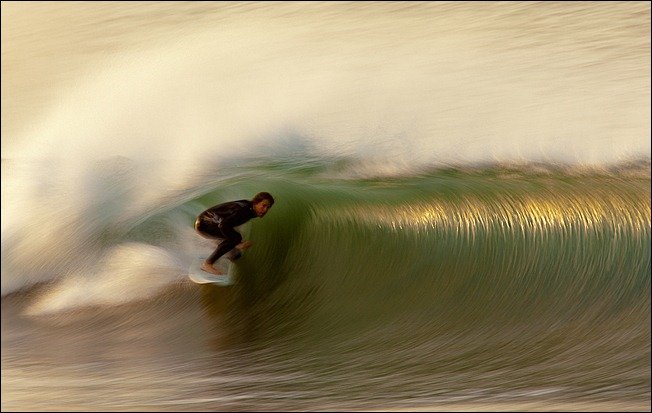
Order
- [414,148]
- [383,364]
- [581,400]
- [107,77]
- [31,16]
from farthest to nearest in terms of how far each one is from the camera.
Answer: [31,16]
[107,77]
[414,148]
[383,364]
[581,400]

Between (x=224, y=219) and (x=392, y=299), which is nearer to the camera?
(x=224, y=219)

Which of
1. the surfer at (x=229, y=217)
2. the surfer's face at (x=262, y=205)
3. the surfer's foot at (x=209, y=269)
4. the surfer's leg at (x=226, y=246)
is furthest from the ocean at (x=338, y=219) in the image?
the surfer's face at (x=262, y=205)

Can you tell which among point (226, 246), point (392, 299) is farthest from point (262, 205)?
point (392, 299)

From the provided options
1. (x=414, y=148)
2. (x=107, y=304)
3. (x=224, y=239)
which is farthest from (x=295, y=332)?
(x=414, y=148)

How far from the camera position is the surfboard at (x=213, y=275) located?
607 centimetres

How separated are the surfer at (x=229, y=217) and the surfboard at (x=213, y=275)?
37cm

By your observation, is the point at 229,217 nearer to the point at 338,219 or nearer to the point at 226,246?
the point at 226,246

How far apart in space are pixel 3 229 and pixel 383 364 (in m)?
3.17

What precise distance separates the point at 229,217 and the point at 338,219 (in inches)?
47.7

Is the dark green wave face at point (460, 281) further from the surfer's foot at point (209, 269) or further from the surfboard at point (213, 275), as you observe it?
the surfer's foot at point (209, 269)

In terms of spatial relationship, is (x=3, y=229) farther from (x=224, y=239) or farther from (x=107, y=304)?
(x=224, y=239)

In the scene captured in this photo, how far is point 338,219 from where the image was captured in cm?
670

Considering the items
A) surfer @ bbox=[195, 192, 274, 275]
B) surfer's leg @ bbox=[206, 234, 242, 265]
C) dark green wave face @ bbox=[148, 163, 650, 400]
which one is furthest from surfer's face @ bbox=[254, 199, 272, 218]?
dark green wave face @ bbox=[148, 163, 650, 400]

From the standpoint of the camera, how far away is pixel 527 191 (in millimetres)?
6426
